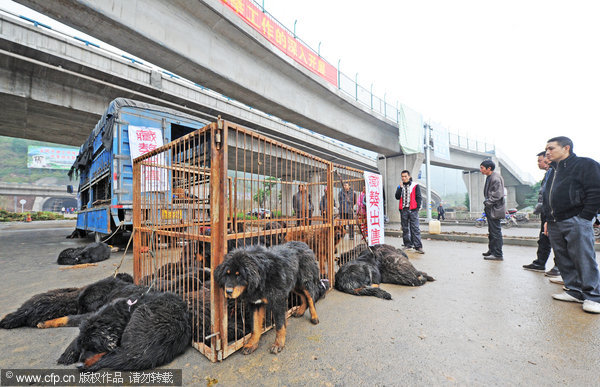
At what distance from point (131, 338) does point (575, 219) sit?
16.0 feet

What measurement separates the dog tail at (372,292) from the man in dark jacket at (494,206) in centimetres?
367

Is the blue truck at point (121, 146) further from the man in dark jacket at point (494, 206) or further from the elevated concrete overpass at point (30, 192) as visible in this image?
the elevated concrete overpass at point (30, 192)

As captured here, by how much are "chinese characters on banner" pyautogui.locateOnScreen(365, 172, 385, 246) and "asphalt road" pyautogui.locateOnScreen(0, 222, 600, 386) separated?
1338mm

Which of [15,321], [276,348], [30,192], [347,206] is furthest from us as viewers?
[30,192]

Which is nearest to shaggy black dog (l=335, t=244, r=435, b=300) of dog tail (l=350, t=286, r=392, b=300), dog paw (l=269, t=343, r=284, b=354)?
dog tail (l=350, t=286, r=392, b=300)

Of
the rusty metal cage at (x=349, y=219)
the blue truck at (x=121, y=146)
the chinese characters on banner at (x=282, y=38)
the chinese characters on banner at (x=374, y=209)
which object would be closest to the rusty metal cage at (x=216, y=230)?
the rusty metal cage at (x=349, y=219)

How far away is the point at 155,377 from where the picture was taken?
168cm

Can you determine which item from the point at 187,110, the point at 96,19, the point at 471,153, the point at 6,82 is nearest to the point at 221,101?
the point at 187,110

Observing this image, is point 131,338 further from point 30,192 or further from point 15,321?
point 30,192

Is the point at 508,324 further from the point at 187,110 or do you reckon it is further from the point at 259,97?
the point at 187,110

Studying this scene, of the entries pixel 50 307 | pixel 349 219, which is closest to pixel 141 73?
pixel 50 307

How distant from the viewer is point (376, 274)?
3725mm

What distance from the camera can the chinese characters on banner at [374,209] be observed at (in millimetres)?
4594

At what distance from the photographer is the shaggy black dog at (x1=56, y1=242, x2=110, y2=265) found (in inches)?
201
